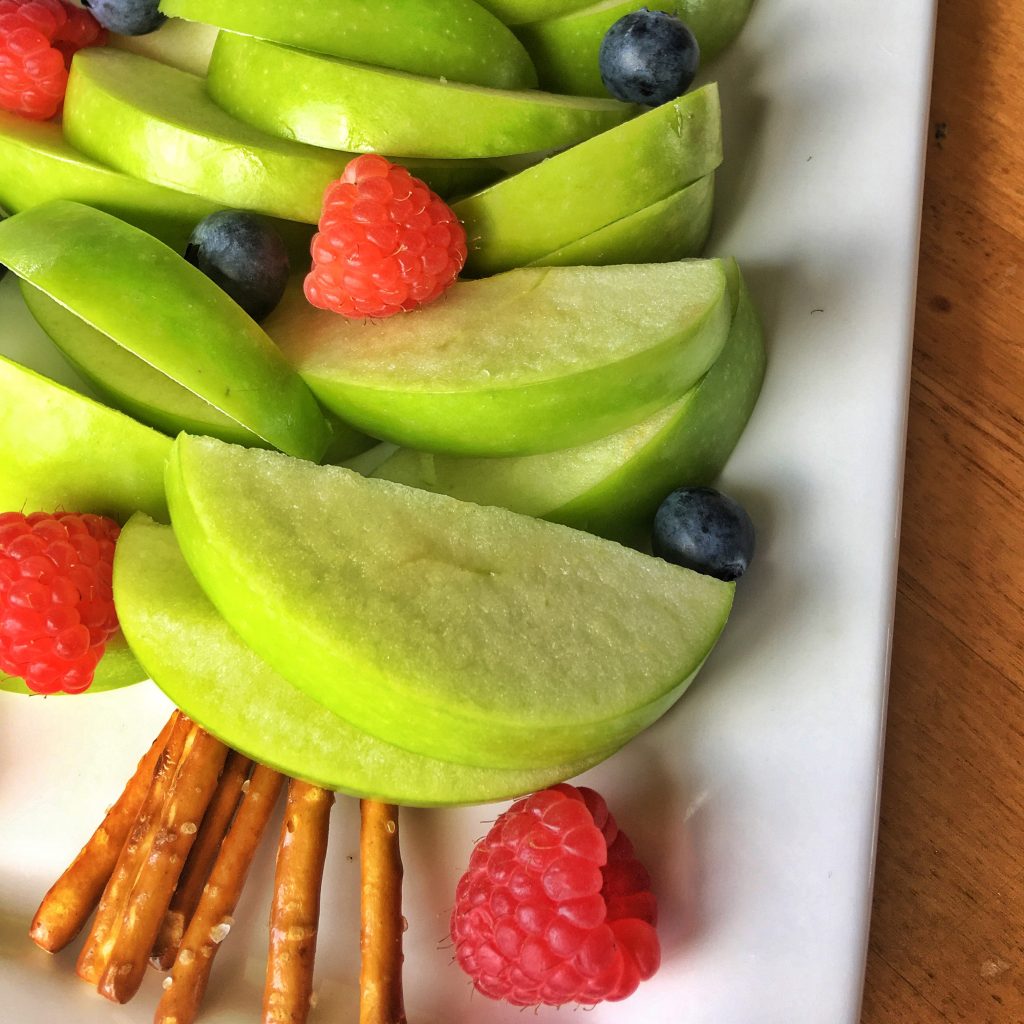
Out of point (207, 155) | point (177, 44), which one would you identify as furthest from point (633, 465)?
point (177, 44)

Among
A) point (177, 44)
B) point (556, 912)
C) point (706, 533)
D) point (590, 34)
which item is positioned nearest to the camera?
point (556, 912)

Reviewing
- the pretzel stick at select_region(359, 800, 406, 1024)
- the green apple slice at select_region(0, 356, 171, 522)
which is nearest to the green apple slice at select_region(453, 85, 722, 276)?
the green apple slice at select_region(0, 356, 171, 522)

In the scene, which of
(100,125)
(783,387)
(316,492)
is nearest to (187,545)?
(316,492)

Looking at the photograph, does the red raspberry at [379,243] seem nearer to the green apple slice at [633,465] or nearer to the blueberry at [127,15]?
the green apple slice at [633,465]

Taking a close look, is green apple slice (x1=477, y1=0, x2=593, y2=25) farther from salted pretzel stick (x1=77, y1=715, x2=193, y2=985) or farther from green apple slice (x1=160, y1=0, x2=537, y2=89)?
salted pretzel stick (x1=77, y1=715, x2=193, y2=985)

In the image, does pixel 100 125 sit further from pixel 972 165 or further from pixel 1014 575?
pixel 1014 575

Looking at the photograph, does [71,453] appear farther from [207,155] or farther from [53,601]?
[207,155]

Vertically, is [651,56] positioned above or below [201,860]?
above
